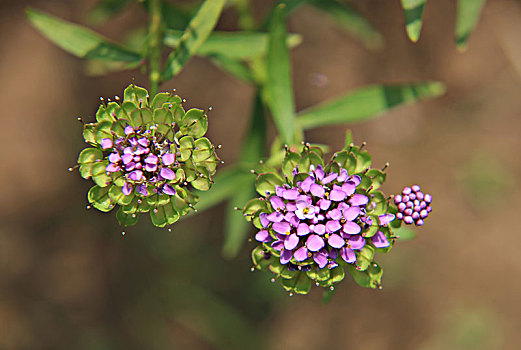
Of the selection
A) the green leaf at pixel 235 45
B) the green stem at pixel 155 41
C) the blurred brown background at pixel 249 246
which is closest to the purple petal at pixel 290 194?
the green stem at pixel 155 41

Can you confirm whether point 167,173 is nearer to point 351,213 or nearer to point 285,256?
point 285,256

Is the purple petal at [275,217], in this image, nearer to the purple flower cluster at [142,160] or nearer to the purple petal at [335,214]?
the purple petal at [335,214]

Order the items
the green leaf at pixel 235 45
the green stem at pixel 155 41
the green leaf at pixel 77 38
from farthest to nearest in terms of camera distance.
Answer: the green leaf at pixel 235 45 < the green leaf at pixel 77 38 < the green stem at pixel 155 41

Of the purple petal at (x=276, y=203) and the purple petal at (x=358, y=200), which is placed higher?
the purple petal at (x=358, y=200)

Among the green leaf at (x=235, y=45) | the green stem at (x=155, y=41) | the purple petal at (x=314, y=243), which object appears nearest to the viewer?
the purple petal at (x=314, y=243)

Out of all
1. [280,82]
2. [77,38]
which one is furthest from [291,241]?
[77,38]

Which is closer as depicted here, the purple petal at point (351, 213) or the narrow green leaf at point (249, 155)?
the purple petal at point (351, 213)

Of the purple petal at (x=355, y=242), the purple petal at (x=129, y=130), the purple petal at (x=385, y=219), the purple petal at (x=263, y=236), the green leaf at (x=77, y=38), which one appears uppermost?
the green leaf at (x=77, y=38)
